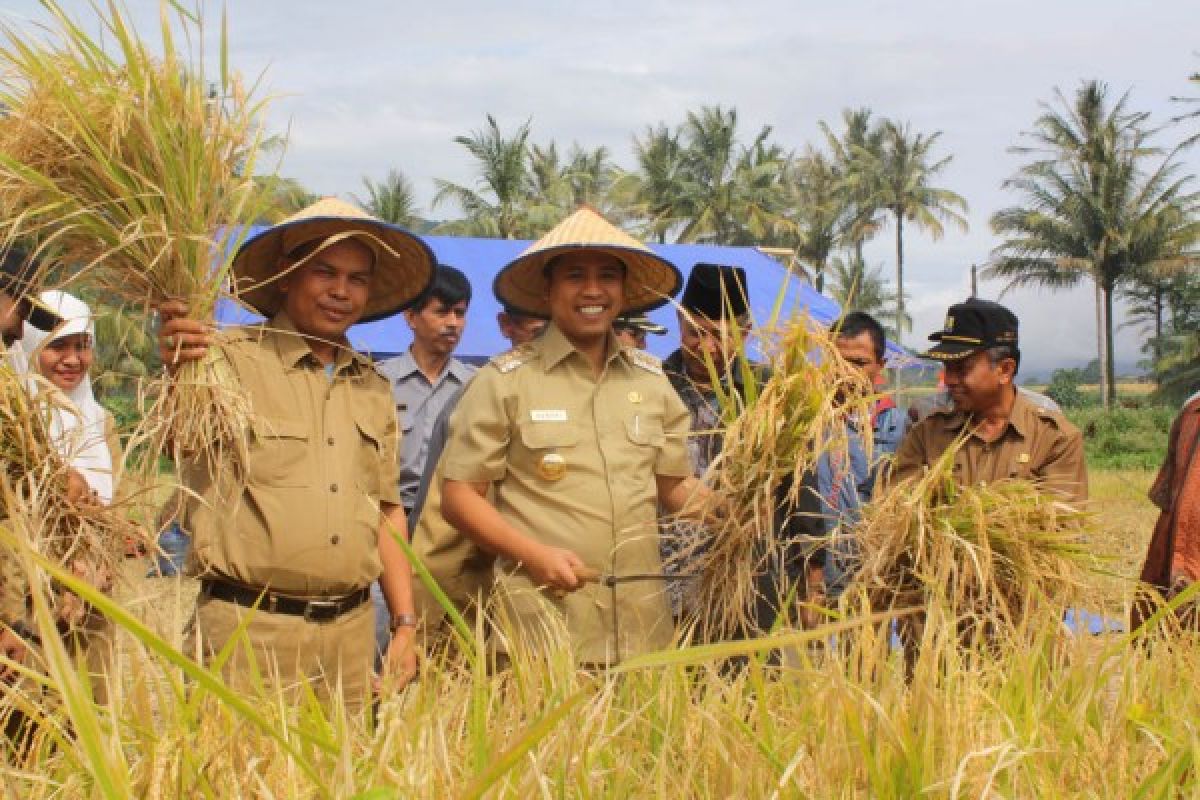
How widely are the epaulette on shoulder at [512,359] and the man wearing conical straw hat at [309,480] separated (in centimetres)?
30

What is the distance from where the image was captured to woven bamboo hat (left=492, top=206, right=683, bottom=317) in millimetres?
2955

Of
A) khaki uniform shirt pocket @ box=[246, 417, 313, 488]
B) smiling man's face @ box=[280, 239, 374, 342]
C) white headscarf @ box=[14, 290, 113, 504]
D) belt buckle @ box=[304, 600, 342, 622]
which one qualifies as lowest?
belt buckle @ box=[304, 600, 342, 622]

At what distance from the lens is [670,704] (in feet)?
5.90

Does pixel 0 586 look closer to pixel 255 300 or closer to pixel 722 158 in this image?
pixel 255 300

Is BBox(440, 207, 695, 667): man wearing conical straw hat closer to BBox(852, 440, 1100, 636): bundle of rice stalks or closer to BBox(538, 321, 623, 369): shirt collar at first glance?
BBox(538, 321, 623, 369): shirt collar

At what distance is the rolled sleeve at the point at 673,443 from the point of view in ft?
10.0

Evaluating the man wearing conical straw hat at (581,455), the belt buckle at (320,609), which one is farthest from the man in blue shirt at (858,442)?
the belt buckle at (320,609)

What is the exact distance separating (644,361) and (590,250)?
0.32 meters

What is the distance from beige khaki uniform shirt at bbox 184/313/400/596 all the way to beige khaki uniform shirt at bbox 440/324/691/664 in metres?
0.22

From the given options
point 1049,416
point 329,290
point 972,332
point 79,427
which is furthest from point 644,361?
point 79,427

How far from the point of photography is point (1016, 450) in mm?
3416

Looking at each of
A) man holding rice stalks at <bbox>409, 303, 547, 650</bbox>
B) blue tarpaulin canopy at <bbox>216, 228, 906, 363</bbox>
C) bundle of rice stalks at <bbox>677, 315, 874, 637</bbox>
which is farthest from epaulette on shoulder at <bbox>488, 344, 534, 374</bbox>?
blue tarpaulin canopy at <bbox>216, 228, 906, 363</bbox>

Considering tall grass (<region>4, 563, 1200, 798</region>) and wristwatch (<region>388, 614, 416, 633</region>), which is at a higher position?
tall grass (<region>4, 563, 1200, 798</region>)

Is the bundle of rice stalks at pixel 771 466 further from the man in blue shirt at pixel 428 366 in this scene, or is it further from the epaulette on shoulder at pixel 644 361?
the man in blue shirt at pixel 428 366
